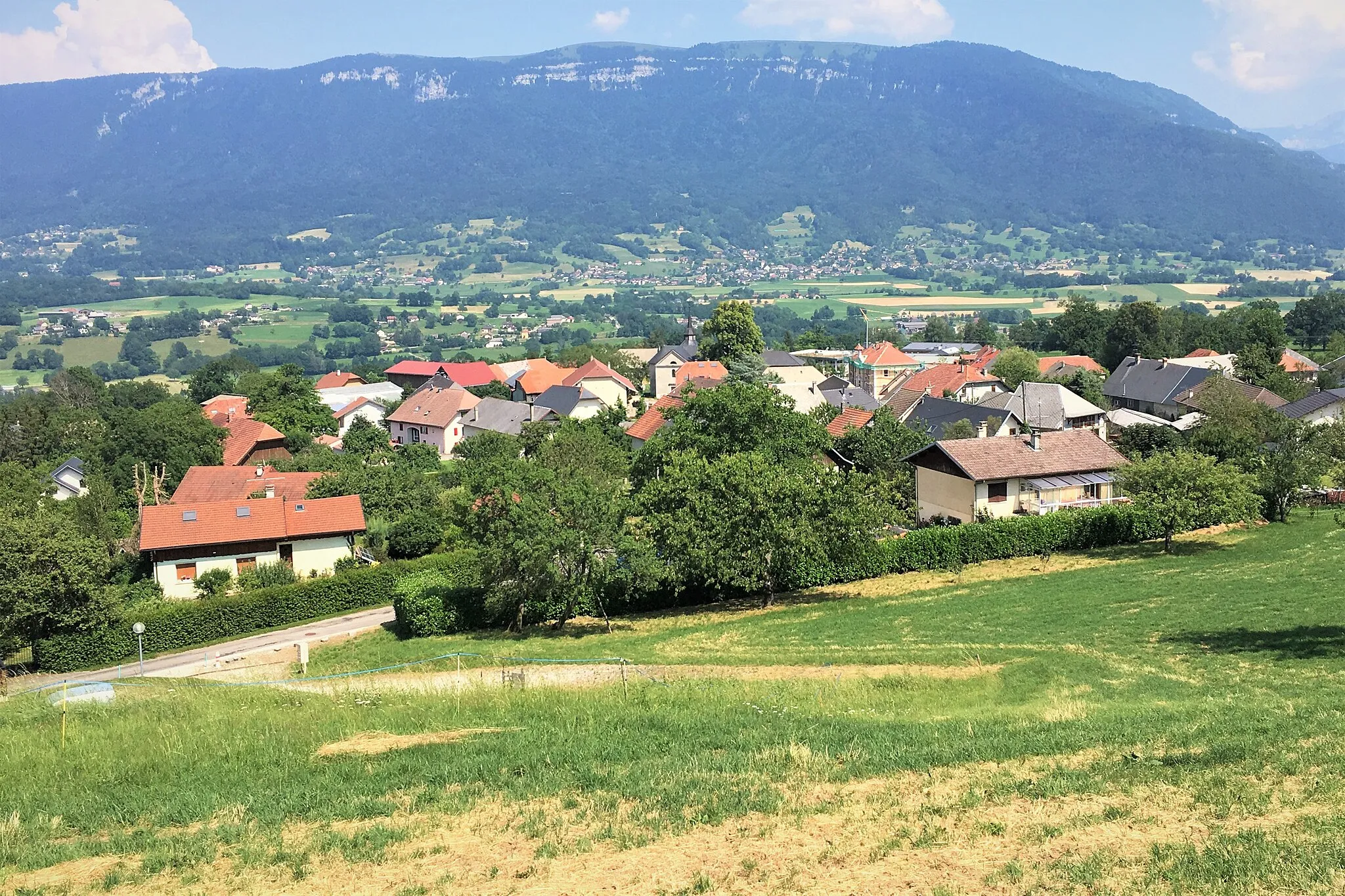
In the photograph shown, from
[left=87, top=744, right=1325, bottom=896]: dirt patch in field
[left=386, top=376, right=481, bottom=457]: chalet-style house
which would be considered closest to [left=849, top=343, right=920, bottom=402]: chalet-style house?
[left=386, top=376, right=481, bottom=457]: chalet-style house

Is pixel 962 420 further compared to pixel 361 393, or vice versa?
pixel 361 393

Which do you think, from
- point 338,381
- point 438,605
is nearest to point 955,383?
point 338,381

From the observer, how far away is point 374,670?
2181 cm

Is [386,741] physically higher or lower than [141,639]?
higher

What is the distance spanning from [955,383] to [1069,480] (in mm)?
41325

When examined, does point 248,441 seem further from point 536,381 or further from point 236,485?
point 536,381

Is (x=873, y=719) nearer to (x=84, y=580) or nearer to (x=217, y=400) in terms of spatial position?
(x=84, y=580)

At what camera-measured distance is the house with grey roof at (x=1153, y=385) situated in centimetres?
7156

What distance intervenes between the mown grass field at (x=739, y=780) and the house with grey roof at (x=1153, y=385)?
53799 mm

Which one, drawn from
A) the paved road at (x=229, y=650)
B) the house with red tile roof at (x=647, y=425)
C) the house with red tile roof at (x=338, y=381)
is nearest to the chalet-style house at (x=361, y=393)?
the house with red tile roof at (x=338, y=381)

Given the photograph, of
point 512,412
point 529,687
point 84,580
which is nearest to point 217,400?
point 512,412

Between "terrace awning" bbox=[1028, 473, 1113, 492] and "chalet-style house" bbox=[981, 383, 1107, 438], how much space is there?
15.4m

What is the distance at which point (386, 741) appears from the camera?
14914 millimetres

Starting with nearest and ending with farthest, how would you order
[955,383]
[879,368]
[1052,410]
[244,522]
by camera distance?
1. [244,522]
2. [1052,410]
3. [955,383]
4. [879,368]
